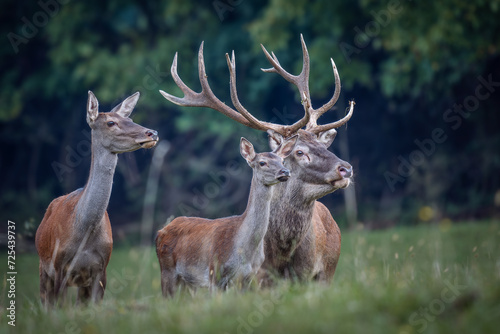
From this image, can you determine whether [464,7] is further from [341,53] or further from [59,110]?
[59,110]

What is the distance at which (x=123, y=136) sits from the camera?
592 cm

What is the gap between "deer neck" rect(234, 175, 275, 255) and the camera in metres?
5.52

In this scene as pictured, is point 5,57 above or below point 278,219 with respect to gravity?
above

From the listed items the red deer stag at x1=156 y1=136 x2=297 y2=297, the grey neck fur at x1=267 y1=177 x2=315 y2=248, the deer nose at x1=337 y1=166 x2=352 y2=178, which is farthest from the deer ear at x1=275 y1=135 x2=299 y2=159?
the deer nose at x1=337 y1=166 x2=352 y2=178

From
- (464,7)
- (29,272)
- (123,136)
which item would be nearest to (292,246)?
(123,136)

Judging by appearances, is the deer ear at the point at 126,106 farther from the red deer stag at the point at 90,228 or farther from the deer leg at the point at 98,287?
the deer leg at the point at 98,287

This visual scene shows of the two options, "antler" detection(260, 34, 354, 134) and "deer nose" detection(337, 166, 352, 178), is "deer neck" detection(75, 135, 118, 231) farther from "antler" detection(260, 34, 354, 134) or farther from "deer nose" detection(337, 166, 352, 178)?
"deer nose" detection(337, 166, 352, 178)

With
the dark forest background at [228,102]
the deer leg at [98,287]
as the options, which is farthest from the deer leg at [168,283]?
the dark forest background at [228,102]

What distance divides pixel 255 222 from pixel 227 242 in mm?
304

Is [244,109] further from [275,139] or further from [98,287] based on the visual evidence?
[98,287]

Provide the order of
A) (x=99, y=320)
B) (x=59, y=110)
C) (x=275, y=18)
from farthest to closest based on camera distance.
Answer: (x=59, y=110), (x=275, y=18), (x=99, y=320)

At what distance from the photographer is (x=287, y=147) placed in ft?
20.2

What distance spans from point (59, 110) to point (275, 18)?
6819 mm

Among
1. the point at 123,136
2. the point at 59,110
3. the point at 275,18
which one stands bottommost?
the point at 123,136
